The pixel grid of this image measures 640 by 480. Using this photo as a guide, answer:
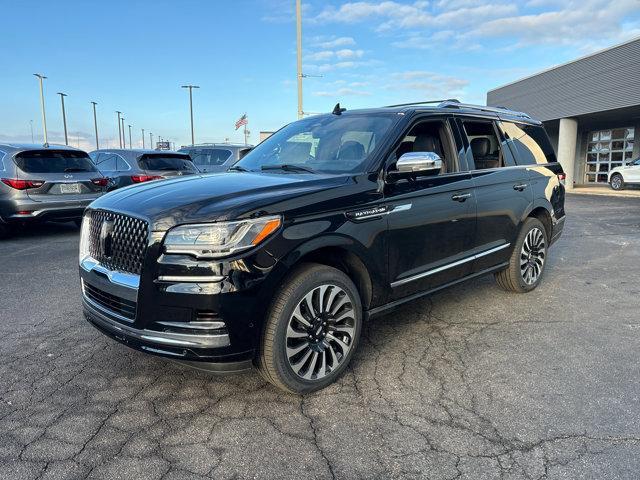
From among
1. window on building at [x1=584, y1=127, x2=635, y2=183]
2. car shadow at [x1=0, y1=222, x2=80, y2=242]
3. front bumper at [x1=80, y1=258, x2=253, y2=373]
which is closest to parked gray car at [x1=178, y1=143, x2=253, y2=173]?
car shadow at [x1=0, y1=222, x2=80, y2=242]

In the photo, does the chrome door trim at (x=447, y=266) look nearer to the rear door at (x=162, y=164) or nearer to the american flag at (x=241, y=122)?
the rear door at (x=162, y=164)

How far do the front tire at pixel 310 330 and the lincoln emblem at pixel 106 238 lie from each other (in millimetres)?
1126

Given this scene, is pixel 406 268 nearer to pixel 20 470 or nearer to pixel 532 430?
pixel 532 430

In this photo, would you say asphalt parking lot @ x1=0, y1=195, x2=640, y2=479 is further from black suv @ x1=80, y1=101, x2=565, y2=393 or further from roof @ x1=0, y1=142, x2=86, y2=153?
roof @ x1=0, y1=142, x2=86, y2=153

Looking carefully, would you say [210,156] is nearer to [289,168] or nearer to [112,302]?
[289,168]

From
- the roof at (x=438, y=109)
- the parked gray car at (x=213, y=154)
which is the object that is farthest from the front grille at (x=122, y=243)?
the parked gray car at (x=213, y=154)

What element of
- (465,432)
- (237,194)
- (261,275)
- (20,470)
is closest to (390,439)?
(465,432)

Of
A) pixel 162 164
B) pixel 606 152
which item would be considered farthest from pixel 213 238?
pixel 606 152

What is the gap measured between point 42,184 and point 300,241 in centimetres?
725

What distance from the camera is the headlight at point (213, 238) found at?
2734 mm

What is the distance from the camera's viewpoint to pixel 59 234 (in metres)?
9.69

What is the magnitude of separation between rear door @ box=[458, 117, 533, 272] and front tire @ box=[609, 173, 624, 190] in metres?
21.9

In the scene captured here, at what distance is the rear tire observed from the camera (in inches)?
204

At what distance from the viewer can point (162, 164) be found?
34.5 feet
